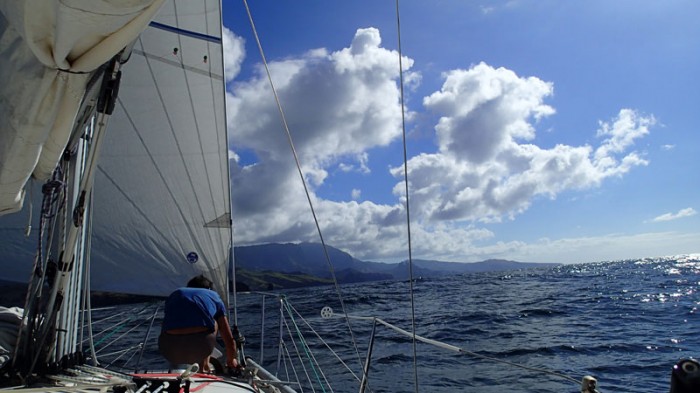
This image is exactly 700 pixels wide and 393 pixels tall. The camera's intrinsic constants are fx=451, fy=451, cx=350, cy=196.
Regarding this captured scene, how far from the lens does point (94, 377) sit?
239 centimetres

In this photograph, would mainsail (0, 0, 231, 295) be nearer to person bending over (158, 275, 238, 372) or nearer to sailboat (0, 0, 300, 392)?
sailboat (0, 0, 300, 392)

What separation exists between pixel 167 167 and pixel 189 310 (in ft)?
8.58

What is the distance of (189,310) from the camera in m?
3.10

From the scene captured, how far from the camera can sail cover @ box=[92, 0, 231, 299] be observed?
5.07 metres

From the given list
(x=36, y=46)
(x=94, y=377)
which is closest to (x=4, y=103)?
(x=36, y=46)

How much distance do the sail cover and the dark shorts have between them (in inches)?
86.2

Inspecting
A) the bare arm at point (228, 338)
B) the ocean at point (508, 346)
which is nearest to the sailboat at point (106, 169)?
the bare arm at point (228, 338)

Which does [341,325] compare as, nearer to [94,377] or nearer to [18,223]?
[18,223]

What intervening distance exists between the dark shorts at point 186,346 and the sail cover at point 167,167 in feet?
7.18

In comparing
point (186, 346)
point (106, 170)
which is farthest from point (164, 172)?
point (186, 346)

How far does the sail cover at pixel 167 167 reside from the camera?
5.07m

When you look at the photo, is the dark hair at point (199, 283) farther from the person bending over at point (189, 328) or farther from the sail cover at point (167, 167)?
the sail cover at point (167, 167)

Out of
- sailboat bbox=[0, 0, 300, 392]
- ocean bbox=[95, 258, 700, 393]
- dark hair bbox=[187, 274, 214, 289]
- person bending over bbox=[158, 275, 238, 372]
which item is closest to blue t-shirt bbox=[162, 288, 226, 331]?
person bending over bbox=[158, 275, 238, 372]

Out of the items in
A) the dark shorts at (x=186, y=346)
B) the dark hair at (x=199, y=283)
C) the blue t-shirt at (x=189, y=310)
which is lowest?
the dark shorts at (x=186, y=346)
